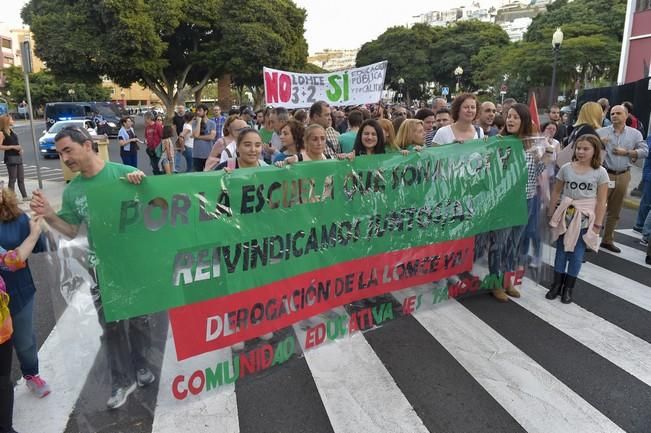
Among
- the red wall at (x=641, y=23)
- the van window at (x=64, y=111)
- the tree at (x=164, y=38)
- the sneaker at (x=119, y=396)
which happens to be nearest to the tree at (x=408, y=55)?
the tree at (x=164, y=38)

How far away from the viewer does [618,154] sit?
21.2ft

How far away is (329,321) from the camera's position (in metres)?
4.02

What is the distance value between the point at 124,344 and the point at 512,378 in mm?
2852

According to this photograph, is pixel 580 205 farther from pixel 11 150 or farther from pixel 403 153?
pixel 11 150

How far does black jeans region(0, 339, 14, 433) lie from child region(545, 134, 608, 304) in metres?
4.86

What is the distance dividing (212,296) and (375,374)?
55.3 inches

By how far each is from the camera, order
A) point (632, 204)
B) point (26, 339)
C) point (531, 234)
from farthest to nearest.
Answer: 1. point (632, 204)
2. point (531, 234)
3. point (26, 339)

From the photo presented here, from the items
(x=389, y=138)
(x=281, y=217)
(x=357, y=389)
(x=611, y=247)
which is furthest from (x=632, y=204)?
(x=281, y=217)

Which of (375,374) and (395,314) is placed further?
(395,314)

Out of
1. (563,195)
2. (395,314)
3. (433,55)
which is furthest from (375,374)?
(433,55)

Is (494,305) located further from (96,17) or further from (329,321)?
(96,17)

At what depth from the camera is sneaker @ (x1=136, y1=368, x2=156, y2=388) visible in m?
3.27

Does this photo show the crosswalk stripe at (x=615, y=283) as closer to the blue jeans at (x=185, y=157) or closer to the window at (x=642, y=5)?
the blue jeans at (x=185, y=157)

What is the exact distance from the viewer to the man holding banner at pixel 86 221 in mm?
2967
